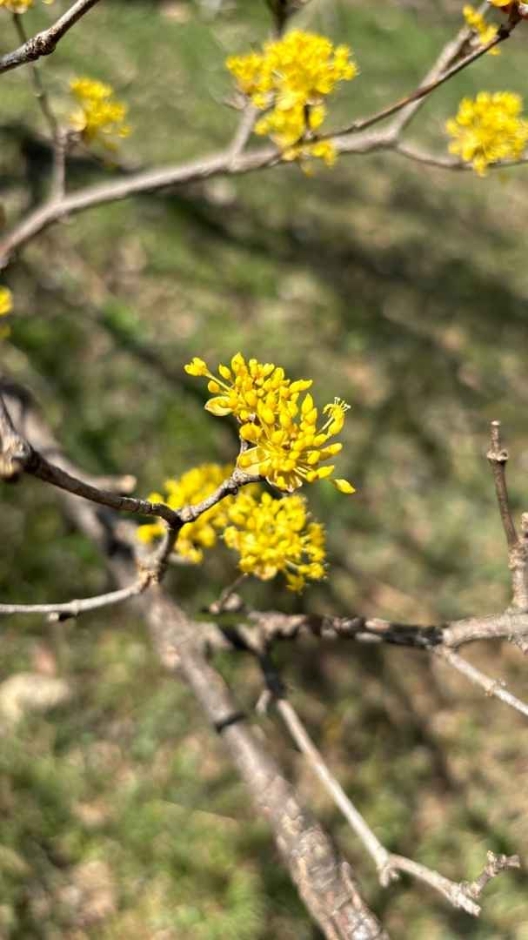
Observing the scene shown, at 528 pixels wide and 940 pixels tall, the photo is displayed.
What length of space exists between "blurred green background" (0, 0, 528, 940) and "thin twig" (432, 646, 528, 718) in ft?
5.20

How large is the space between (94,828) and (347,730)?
3.50 feet

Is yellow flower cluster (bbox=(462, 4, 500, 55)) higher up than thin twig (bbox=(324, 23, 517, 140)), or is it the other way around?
yellow flower cluster (bbox=(462, 4, 500, 55))

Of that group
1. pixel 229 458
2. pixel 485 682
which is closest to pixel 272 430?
pixel 485 682

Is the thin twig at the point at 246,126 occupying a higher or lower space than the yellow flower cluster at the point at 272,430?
higher

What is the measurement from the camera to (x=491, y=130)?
2.25m

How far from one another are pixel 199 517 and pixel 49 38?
3.22 feet

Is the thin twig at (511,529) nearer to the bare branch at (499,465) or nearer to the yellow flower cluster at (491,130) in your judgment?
the bare branch at (499,465)

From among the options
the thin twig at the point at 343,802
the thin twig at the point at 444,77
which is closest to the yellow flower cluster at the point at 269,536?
the thin twig at the point at 343,802

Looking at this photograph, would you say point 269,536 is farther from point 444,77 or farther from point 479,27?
→ point 479,27

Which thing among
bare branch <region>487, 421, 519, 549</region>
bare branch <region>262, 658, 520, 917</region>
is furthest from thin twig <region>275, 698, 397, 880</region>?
bare branch <region>487, 421, 519, 549</region>

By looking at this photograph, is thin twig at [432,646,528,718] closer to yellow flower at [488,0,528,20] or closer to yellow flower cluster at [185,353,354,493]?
yellow flower cluster at [185,353,354,493]

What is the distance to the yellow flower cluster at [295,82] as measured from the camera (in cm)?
207

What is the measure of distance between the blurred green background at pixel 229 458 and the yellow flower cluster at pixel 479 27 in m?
0.76

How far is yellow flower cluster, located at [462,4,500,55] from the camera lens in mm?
1900
